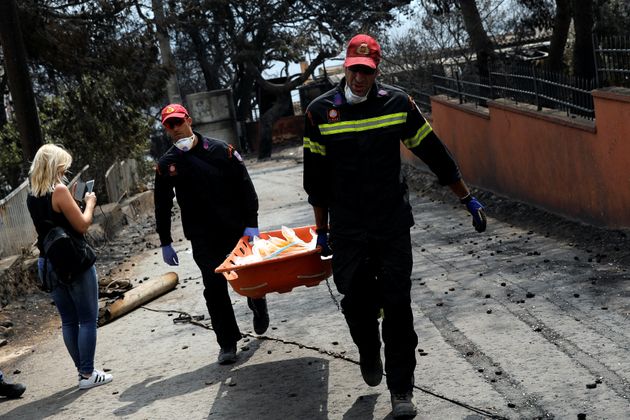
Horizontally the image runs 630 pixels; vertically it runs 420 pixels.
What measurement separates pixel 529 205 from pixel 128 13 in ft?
38.4

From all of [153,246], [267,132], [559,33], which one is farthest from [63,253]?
[267,132]

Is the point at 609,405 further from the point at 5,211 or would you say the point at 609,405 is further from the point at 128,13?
the point at 128,13

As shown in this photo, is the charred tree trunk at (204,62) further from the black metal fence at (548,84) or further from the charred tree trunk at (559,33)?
the charred tree trunk at (559,33)

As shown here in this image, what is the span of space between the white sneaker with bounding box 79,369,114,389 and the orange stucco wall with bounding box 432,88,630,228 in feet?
19.3

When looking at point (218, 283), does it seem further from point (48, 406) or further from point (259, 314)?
point (48, 406)

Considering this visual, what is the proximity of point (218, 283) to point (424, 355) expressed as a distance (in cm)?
168

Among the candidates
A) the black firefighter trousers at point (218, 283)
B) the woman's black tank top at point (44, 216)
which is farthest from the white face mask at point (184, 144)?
the woman's black tank top at point (44, 216)

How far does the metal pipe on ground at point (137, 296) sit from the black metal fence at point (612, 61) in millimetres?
5118

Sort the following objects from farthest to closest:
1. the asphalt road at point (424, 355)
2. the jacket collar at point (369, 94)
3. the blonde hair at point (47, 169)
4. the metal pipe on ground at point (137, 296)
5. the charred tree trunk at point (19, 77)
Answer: the charred tree trunk at point (19, 77) < the metal pipe on ground at point (137, 296) < the blonde hair at point (47, 169) < the asphalt road at point (424, 355) < the jacket collar at point (369, 94)

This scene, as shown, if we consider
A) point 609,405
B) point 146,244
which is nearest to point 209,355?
point 609,405

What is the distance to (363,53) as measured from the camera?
6242mm

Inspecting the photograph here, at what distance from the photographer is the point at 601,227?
12242 mm

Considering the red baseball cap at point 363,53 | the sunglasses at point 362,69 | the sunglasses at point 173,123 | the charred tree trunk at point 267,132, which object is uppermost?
the red baseball cap at point 363,53

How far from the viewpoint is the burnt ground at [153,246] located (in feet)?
36.3
